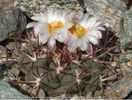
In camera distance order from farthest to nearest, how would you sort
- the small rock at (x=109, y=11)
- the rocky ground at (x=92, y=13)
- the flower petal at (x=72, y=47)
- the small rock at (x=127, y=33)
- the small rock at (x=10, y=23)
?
the small rock at (x=109, y=11) < the small rock at (x=127, y=33) < the small rock at (x=10, y=23) < the rocky ground at (x=92, y=13) < the flower petal at (x=72, y=47)

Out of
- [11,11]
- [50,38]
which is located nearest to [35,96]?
[50,38]

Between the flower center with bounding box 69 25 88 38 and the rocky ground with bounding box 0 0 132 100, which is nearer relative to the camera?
the flower center with bounding box 69 25 88 38

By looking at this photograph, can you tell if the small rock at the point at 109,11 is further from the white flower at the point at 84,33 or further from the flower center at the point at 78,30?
the flower center at the point at 78,30

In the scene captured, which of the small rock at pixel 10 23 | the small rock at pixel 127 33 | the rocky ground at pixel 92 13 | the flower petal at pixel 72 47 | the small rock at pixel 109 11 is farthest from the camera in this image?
the small rock at pixel 109 11

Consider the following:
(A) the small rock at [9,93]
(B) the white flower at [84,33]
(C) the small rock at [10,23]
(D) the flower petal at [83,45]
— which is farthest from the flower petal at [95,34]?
(C) the small rock at [10,23]

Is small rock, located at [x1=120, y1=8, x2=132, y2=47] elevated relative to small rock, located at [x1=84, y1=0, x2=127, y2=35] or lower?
lower

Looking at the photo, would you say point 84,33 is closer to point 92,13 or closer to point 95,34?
point 95,34

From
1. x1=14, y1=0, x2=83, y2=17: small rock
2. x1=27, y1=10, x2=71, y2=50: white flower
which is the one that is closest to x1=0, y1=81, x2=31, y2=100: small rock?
x1=27, y1=10, x2=71, y2=50: white flower

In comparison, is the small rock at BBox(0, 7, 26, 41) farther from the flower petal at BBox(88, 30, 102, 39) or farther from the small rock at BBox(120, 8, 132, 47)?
the small rock at BBox(120, 8, 132, 47)
